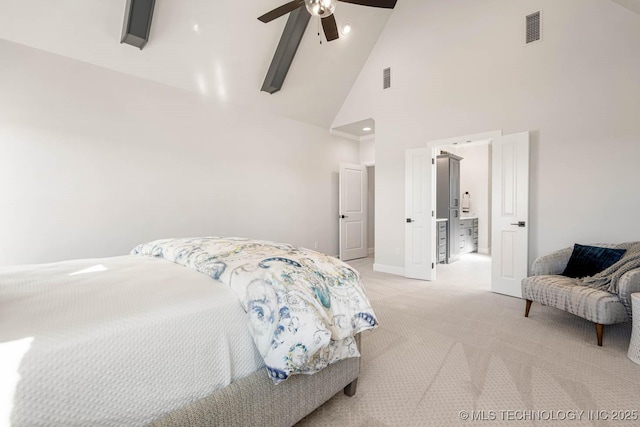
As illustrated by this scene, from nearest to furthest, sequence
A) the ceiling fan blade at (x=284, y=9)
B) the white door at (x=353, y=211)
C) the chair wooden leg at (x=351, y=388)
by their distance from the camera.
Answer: the chair wooden leg at (x=351, y=388) → the ceiling fan blade at (x=284, y=9) → the white door at (x=353, y=211)

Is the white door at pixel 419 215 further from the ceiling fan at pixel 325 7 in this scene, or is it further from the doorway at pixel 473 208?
the ceiling fan at pixel 325 7

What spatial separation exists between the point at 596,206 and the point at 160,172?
16.8 ft

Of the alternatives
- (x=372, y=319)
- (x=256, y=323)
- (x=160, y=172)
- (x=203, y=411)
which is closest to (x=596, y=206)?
(x=372, y=319)

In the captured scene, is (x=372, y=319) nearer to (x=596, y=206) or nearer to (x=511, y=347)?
(x=511, y=347)

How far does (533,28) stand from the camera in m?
3.59

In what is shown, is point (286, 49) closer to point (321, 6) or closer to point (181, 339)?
point (321, 6)

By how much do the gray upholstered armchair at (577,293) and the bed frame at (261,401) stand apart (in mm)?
2129

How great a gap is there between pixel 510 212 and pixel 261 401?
368 centimetres

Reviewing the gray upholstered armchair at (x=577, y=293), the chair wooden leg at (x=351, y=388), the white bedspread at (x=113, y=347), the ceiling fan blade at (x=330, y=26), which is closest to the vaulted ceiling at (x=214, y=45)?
the ceiling fan blade at (x=330, y=26)

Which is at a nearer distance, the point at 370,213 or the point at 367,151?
the point at 367,151

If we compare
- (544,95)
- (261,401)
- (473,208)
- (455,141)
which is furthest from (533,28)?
(261,401)

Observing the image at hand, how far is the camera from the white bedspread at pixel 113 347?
811 mm

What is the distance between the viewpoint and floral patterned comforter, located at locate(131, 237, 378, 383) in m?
1.21

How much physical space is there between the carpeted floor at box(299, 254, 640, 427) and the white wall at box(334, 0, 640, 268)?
128 centimetres
